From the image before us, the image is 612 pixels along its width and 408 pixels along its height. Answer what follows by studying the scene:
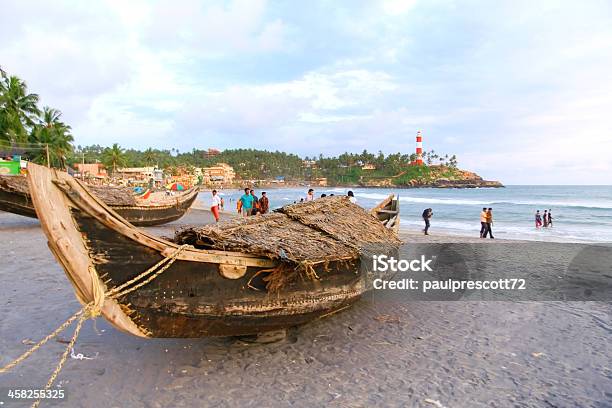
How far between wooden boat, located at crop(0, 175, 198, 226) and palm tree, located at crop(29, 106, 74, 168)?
23.9 metres

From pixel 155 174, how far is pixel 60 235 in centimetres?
6546

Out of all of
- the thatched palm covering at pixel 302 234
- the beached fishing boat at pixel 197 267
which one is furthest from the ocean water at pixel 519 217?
the beached fishing boat at pixel 197 267

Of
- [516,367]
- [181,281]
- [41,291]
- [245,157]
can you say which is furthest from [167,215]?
[245,157]

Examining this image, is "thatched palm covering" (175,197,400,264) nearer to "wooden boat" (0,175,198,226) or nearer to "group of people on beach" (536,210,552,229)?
"wooden boat" (0,175,198,226)

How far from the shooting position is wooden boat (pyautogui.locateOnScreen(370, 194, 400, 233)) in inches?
365

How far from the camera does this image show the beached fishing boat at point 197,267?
9.31ft

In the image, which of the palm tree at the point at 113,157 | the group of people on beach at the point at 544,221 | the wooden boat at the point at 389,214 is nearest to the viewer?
the wooden boat at the point at 389,214

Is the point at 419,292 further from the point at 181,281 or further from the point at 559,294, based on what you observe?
the point at 181,281

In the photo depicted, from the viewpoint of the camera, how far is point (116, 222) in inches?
118

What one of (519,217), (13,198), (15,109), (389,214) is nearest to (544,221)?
(519,217)

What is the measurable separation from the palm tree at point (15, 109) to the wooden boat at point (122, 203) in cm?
2208

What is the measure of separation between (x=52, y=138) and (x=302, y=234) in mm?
41075

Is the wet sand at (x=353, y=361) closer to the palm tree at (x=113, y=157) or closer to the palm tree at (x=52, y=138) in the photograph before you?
the palm tree at (x=52, y=138)

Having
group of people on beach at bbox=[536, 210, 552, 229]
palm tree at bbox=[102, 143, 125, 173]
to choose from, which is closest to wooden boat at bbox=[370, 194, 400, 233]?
group of people on beach at bbox=[536, 210, 552, 229]
